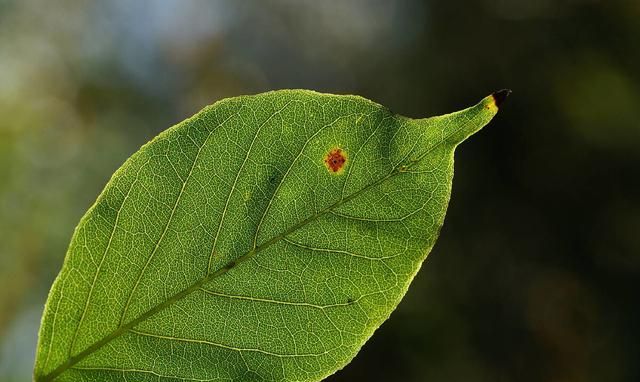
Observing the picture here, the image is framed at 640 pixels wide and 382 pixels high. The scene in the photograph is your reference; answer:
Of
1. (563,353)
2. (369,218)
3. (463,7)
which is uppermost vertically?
(463,7)

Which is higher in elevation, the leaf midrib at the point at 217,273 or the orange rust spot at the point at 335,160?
the orange rust spot at the point at 335,160

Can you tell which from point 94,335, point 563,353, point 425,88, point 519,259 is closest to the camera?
point 94,335

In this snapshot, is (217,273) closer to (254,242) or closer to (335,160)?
(254,242)

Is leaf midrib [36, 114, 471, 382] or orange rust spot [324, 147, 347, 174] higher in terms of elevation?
orange rust spot [324, 147, 347, 174]

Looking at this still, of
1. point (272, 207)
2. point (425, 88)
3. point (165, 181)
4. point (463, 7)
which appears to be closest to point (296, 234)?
point (272, 207)

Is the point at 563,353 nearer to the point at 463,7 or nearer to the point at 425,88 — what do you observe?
the point at 425,88
